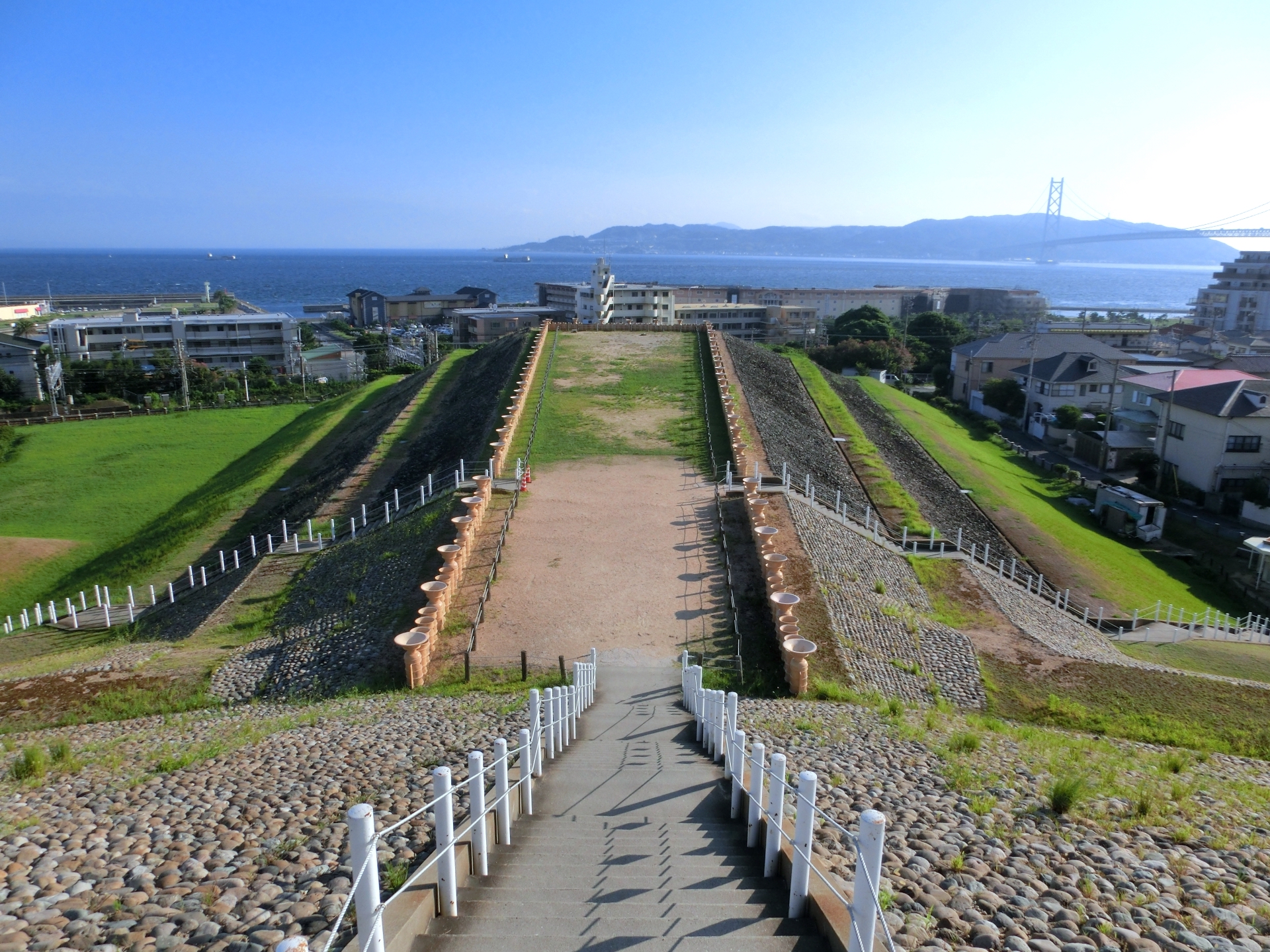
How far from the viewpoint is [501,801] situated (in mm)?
6312

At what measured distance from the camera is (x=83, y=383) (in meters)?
57.7

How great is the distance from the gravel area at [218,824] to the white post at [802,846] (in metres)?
2.65

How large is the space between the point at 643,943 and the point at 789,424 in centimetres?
2857

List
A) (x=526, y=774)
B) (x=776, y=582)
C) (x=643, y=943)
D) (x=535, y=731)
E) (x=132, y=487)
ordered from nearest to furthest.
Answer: (x=643, y=943) → (x=526, y=774) → (x=535, y=731) → (x=776, y=582) → (x=132, y=487)

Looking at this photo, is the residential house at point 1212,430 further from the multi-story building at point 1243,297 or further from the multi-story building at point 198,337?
the multi-story building at point 1243,297

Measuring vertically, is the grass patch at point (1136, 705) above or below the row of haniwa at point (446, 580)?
below

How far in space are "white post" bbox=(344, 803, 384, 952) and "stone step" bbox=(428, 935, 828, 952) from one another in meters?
0.77

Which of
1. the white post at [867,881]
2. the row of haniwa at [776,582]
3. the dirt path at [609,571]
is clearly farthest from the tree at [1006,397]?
the white post at [867,881]

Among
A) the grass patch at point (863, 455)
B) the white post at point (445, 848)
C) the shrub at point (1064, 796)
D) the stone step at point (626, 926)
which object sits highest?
the white post at point (445, 848)

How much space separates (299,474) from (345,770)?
2627 cm

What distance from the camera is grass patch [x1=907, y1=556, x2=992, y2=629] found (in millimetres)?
18688

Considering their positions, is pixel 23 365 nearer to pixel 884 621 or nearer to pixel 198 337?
pixel 198 337

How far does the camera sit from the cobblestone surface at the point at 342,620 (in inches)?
573

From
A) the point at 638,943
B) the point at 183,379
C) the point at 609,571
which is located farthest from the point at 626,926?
the point at 183,379
